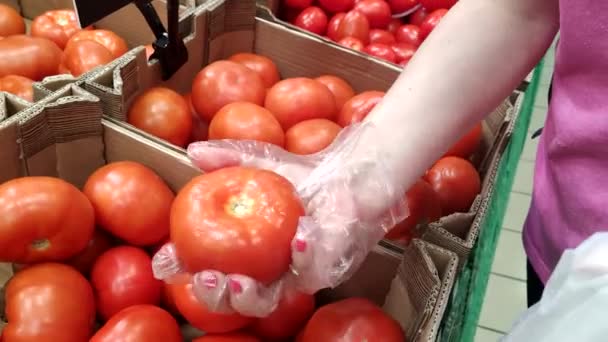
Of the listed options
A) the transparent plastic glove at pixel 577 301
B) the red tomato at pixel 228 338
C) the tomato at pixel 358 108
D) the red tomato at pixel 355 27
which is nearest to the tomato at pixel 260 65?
the tomato at pixel 358 108

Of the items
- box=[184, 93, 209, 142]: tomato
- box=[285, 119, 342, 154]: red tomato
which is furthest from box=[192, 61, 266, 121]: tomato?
box=[285, 119, 342, 154]: red tomato

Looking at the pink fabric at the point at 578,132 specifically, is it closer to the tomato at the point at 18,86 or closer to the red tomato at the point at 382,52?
the red tomato at the point at 382,52

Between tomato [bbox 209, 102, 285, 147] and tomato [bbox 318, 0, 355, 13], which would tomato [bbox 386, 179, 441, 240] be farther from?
tomato [bbox 318, 0, 355, 13]

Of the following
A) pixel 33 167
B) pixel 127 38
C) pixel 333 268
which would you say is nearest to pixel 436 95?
pixel 333 268

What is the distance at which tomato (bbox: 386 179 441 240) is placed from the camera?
3.26ft

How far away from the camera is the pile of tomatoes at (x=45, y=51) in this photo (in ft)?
4.06

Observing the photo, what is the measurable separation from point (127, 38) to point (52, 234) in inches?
32.7

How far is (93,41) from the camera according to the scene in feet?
4.24

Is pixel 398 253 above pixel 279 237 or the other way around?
the other way around

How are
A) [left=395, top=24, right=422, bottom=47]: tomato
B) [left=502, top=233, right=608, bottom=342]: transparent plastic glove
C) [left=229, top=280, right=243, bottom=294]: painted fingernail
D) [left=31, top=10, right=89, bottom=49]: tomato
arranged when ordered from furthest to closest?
[left=395, top=24, right=422, bottom=47]: tomato, [left=31, top=10, right=89, bottom=49]: tomato, [left=229, top=280, right=243, bottom=294]: painted fingernail, [left=502, top=233, right=608, bottom=342]: transparent plastic glove

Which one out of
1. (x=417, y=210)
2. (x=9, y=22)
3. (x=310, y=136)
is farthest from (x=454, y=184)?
(x=9, y=22)

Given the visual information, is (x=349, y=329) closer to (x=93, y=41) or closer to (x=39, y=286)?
(x=39, y=286)

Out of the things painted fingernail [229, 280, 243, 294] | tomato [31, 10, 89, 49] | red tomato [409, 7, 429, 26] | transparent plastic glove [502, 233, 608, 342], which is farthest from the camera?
red tomato [409, 7, 429, 26]

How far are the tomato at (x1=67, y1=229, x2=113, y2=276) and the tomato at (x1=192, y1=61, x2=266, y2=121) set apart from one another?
0.34 m
